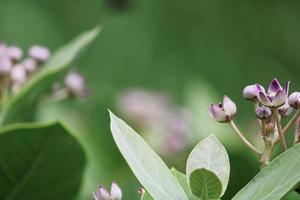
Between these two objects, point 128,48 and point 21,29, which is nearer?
point 21,29

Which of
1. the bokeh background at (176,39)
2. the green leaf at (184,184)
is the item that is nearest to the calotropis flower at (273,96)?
the green leaf at (184,184)

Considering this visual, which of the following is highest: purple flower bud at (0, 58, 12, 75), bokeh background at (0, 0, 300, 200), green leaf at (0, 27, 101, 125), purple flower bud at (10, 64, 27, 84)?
purple flower bud at (0, 58, 12, 75)

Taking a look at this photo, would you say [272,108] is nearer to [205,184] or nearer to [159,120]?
[205,184]

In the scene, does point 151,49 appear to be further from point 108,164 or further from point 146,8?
point 108,164

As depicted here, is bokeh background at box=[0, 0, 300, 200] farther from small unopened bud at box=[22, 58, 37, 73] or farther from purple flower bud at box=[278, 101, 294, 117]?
purple flower bud at box=[278, 101, 294, 117]

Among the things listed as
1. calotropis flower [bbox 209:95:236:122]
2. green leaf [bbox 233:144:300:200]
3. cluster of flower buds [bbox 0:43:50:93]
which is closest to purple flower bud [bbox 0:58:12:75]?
cluster of flower buds [bbox 0:43:50:93]

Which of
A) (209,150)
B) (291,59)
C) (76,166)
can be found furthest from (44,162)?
(291,59)

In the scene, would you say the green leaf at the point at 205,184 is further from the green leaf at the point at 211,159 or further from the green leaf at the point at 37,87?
the green leaf at the point at 37,87

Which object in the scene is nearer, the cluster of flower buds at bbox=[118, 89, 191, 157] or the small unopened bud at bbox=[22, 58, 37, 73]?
the small unopened bud at bbox=[22, 58, 37, 73]
